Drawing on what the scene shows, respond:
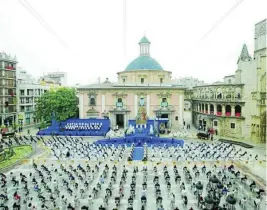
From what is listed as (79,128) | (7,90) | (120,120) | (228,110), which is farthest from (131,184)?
(7,90)

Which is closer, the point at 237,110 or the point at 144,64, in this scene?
the point at 237,110

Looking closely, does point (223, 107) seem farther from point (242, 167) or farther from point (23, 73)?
point (23, 73)

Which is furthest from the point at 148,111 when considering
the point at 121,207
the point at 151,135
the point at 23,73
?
the point at 23,73

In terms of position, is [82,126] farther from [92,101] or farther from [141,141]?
[141,141]

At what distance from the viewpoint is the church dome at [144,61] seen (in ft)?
190

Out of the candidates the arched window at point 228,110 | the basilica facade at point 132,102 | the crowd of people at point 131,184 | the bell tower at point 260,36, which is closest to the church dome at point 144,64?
the basilica facade at point 132,102

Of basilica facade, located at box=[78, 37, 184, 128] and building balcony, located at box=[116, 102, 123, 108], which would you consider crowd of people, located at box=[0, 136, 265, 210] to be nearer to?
basilica facade, located at box=[78, 37, 184, 128]

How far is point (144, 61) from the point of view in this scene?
59000 mm

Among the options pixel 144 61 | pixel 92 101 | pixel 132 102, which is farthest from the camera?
pixel 144 61

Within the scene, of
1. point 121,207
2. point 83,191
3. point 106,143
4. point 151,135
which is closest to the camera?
point 121,207

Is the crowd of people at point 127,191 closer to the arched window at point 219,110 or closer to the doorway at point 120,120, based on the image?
the arched window at point 219,110

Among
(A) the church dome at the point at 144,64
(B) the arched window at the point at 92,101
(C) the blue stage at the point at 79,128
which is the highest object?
(A) the church dome at the point at 144,64

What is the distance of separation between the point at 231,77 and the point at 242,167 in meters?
47.2

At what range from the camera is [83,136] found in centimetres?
4609
